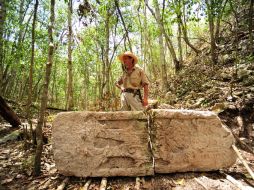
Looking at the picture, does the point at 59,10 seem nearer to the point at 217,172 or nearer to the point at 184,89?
the point at 184,89

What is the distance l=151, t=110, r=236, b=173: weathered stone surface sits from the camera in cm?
383

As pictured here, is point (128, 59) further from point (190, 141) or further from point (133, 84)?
point (190, 141)

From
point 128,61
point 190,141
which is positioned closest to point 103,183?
point 190,141

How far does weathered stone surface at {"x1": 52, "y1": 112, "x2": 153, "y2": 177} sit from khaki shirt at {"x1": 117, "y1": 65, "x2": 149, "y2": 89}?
0.87 metres

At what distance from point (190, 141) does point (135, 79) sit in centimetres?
144

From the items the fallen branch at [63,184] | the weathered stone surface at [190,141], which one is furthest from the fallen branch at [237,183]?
the fallen branch at [63,184]

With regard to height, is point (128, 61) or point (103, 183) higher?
point (128, 61)

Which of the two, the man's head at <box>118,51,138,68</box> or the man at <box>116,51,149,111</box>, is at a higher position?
the man's head at <box>118,51,138,68</box>

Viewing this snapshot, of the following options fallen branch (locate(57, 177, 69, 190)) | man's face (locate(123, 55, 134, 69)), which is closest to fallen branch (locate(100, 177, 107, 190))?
fallen branch (locate(57, 177, 69, 190))

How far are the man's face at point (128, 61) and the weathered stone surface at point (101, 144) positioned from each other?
3.47ft

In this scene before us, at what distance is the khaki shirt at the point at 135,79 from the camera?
181 inches

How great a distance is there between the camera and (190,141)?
3.89 metres

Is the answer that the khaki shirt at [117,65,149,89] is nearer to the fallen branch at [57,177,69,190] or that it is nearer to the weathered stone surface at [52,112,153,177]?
the weathered stone surface at [52,112,153,177]

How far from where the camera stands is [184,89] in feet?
35.1
